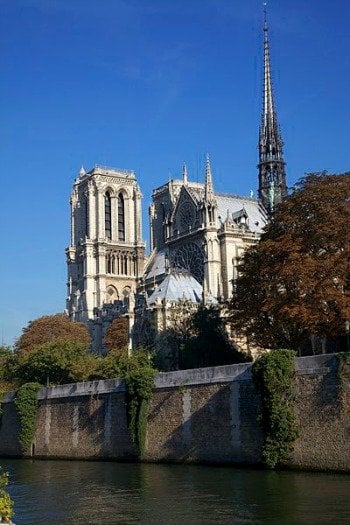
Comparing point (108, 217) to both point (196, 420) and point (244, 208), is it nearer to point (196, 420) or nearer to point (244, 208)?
point (244, 208)

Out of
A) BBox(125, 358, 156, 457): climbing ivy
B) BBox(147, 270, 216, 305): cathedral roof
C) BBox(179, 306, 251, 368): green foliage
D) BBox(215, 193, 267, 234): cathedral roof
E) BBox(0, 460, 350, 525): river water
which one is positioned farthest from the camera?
BBox(215, 193, 267, 234): cathedral roof

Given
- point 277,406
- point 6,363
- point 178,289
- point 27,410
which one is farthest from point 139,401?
point 178,289

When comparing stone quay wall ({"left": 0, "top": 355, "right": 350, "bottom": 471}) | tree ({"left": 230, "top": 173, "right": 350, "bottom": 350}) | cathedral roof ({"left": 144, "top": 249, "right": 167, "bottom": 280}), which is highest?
cathedral roof ({"left": 144, "top": 249, "right": 167, "bottom": 280})

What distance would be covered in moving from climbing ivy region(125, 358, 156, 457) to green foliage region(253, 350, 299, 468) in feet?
27.1

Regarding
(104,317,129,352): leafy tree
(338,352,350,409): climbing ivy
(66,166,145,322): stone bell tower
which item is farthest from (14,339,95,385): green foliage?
(66,166,145,322): stone bell tower

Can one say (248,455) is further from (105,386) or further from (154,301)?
(154,301)

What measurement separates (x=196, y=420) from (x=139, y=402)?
4.30 m

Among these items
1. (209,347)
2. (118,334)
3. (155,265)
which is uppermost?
(155,265)

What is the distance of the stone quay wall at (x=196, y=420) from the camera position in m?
30.5

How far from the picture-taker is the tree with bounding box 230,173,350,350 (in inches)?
1475

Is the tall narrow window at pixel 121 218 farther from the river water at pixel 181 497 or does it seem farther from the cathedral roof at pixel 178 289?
the river water at pixel 181 497

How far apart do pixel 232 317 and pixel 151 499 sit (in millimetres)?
20357

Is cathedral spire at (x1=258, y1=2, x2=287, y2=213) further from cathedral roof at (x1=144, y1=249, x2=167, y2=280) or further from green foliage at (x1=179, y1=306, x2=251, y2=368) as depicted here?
green foliage at (x1=179, y1=306, x2=251, y2=368)

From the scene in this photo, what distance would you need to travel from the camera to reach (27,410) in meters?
48.9
